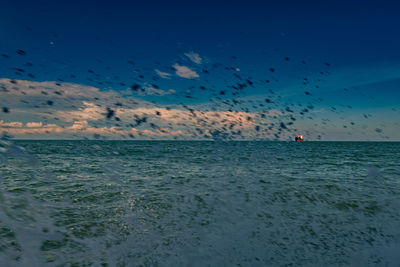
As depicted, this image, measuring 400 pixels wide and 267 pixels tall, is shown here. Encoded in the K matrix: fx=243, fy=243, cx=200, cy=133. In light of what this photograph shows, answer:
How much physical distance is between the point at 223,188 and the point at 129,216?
506 centimetres

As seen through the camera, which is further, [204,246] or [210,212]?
[210,212]

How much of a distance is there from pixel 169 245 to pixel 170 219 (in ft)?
5.35

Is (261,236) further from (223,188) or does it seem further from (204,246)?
(223,188)

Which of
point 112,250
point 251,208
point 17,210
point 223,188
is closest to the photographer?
point 112,250

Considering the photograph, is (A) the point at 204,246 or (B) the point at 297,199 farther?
(B) the point at 297,199

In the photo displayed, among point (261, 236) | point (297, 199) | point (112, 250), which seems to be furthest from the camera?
point (297, 199)

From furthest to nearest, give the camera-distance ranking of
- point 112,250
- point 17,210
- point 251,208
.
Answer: point 251,208, point 17,210, point 112,250

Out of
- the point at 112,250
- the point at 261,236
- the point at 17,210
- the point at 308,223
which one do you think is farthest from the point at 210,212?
the point at 17,210

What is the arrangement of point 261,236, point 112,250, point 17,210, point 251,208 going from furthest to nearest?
point 251,208
point 17,210
point 261,236
point 112,250

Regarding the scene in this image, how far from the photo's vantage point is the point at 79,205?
26.9 feet

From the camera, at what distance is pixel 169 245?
537 cm

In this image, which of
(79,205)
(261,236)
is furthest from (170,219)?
(79,205)

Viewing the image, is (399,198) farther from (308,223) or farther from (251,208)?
(251,208)

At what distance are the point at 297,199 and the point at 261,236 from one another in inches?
159
